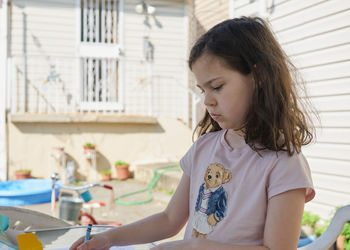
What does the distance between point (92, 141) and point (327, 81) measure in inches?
178

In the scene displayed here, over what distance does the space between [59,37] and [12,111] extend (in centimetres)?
201

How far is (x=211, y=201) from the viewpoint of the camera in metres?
1.02

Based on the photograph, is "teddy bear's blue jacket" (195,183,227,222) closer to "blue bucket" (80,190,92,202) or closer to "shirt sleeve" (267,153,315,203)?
"shirt sleeve" (267,153,315,203)

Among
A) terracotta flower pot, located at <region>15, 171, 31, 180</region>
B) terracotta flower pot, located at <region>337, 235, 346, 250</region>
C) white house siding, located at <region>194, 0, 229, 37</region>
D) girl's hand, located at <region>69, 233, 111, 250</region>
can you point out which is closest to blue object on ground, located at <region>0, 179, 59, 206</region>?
terracotta flower pot, located at <region>15, 171, 31, 180</region>

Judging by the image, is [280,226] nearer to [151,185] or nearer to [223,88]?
[223,88]

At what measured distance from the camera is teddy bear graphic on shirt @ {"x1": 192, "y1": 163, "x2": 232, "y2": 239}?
990 millimetres

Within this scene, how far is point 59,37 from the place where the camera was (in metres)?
7.73

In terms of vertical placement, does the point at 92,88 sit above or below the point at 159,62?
below

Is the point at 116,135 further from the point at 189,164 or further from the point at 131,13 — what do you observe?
the point at 189,164

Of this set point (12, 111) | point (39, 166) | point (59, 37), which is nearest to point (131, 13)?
point (59, 37)

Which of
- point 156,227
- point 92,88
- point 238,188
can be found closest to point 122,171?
point 92,88

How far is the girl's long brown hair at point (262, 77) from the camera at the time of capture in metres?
0.95

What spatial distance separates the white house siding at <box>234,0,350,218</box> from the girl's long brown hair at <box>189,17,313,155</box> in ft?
7.94

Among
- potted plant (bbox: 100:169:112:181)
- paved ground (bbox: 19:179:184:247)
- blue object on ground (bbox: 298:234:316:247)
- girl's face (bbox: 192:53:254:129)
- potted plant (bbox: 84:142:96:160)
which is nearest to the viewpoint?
girl's face (bbox: 192:53:254:129)
